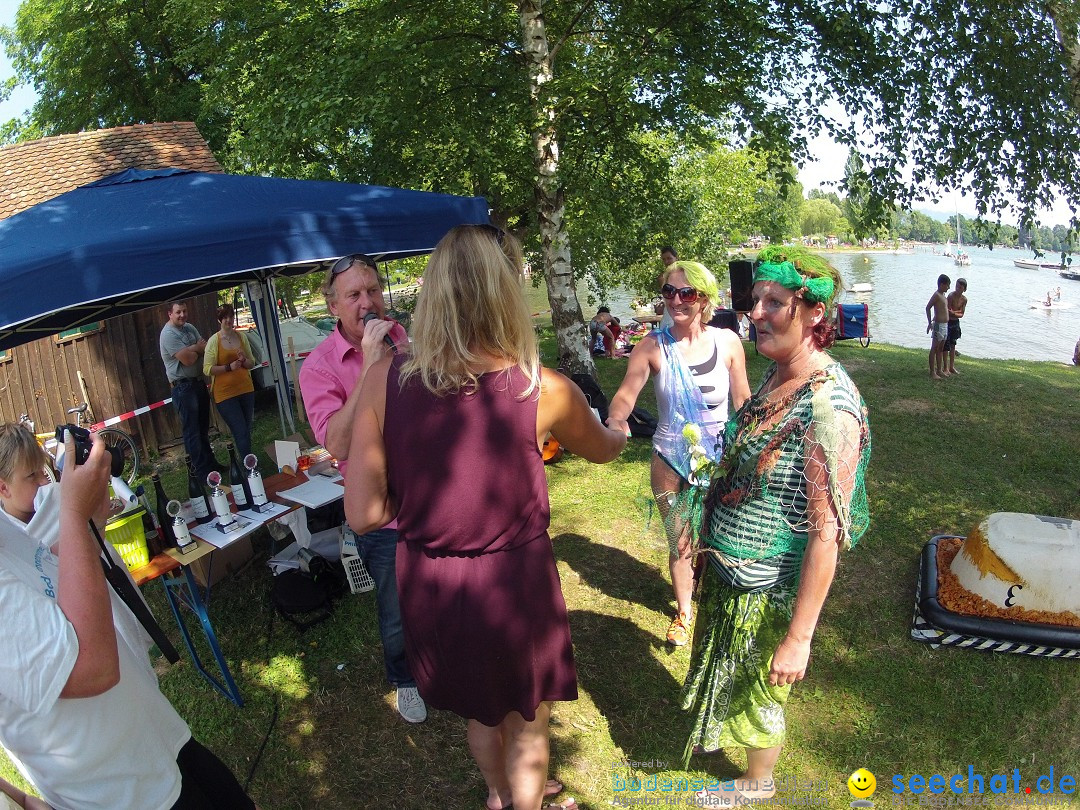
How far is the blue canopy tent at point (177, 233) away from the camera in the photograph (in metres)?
3.12

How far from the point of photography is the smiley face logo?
2.58 metres

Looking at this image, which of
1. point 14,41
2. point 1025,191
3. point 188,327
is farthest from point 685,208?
point 14,41

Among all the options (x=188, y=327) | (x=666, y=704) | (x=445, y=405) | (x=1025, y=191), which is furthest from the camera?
(x=188, y=327)

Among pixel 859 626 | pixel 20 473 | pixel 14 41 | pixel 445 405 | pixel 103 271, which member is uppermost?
pixel 14 41

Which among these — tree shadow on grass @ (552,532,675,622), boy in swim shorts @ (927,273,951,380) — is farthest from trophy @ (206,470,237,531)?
boy in swim shorts @ (927,273,951,380)

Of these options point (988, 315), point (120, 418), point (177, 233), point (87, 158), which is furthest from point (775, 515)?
point (988, 315)

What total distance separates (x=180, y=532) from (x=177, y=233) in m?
1.57

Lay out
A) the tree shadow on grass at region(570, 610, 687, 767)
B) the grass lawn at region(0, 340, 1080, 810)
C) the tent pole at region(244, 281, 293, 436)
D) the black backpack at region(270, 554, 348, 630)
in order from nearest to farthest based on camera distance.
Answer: the grass lawn at region(0, 340, 1080, 810)
the tree shadow on grass at region(570, 610, 687, 767)
the black backpack at region(270, 554, 348, 630)
the tent pole at region(244, 281, 293, 436)

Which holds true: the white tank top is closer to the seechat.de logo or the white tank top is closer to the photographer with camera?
the seechat.de logo

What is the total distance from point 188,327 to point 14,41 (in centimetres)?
1668

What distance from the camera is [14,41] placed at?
1688cm

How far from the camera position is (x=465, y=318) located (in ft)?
5.29

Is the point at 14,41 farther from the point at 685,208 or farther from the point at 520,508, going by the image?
the point at 520,508

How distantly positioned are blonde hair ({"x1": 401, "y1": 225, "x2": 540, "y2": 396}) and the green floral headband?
79 cm
